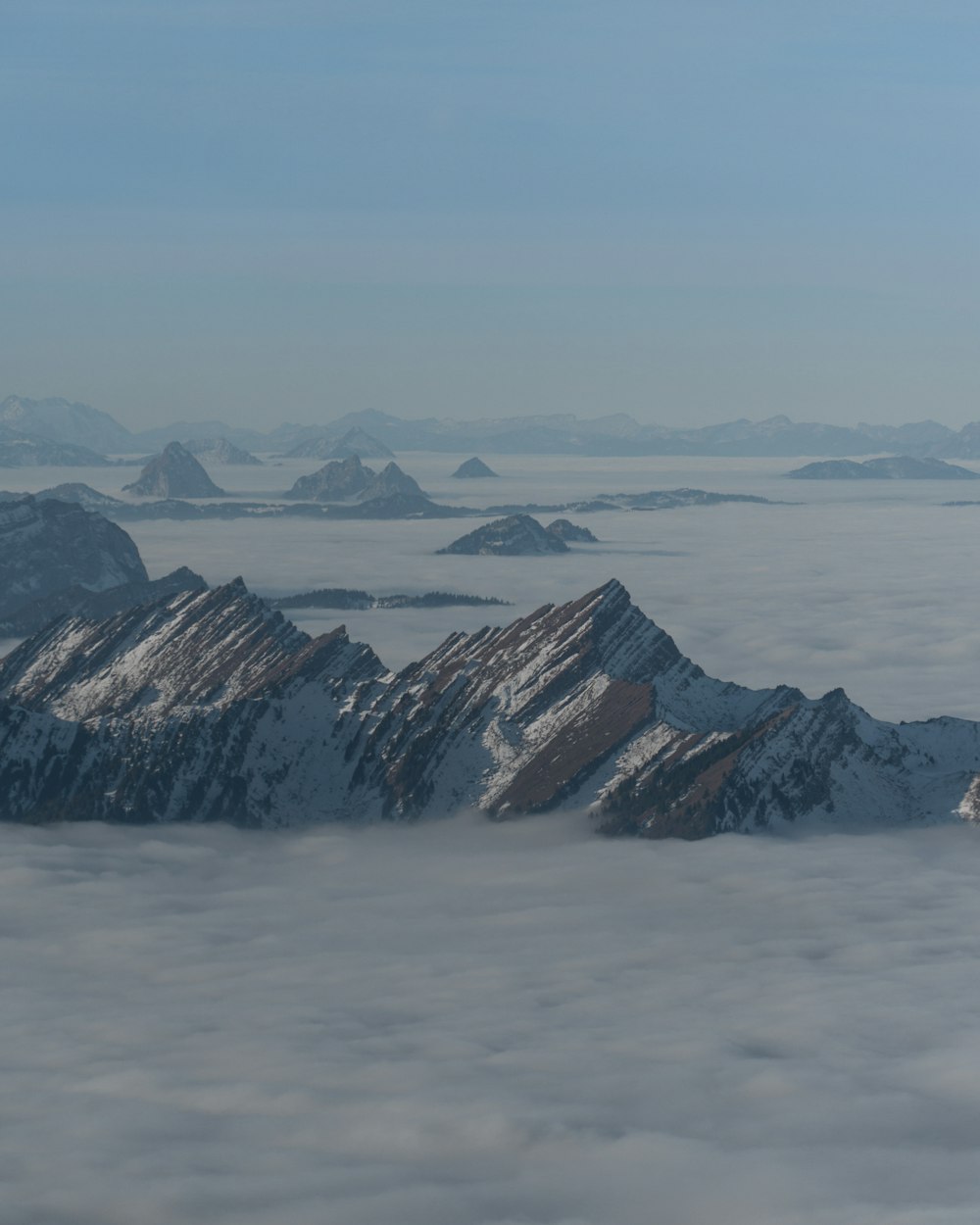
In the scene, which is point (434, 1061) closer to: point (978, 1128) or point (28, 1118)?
point (28, 1118)

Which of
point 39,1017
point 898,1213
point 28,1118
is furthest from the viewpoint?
point 39,1017

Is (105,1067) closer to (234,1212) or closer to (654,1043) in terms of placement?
(234,1212)

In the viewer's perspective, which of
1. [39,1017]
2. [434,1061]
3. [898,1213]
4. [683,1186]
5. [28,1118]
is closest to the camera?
[898,1213]

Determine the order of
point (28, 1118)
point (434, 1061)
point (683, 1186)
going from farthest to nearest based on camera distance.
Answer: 1. point (434, 1061)
2. point (28, 1118)
3. point (683, 1186)

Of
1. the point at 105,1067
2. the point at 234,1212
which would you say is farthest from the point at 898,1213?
the point at 105,1067

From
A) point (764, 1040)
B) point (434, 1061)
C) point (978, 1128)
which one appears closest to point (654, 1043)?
point (764, 1040)

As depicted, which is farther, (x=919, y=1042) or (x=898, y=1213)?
(x=919, y=1042)

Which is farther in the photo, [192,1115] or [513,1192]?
[192,1115]

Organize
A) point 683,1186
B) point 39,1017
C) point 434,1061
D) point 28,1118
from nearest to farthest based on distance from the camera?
point 683,1186 → point 28,1118 → point 434,1061 → point 39,1017
